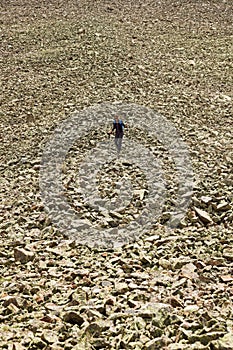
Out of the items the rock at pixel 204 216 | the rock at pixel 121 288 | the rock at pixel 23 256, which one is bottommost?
the rock at pixel 23 256

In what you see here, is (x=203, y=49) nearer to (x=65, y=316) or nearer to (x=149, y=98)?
(x=149, y=98)

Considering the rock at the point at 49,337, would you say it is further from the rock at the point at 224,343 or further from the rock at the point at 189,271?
the rock at the point at 189,271

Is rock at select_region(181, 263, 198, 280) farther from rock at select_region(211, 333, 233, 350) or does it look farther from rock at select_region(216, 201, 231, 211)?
rock at select_region(216, 201, 231, 211)

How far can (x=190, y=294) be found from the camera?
29.3ft

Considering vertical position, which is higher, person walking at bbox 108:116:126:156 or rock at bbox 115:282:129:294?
rock at bbox 115:282:129:294

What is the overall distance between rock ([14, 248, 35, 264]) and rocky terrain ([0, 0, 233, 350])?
0.10 ft

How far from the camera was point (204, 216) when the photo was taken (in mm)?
11570

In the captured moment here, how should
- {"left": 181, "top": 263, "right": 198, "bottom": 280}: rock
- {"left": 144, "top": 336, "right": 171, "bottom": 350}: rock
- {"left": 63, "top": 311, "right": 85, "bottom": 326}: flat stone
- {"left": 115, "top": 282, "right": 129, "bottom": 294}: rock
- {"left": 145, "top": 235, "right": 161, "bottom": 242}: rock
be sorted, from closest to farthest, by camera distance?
{"left": 144, "top": 336, "right": 171, "bottom": 350}: rock → {"left": 63, "top": 311, "right": 85, "bottom": 326}: flat stone → {"left": 115, "top": 282, "right": 129, "bottom": 294}: rock → {"left": 181, "top": 263, "right": 198, "bottom": 280}: rock → {"left": 145, "top": 235, "right": 161, "bottom": 242}: rock

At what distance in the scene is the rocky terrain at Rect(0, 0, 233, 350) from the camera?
816 centimetres

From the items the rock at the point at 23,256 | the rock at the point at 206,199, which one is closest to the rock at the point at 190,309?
the rock at the point at 23,256

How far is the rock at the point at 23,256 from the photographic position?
10609 mm

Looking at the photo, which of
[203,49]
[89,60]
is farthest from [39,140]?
[203,49]

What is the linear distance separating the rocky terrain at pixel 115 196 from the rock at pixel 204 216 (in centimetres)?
4

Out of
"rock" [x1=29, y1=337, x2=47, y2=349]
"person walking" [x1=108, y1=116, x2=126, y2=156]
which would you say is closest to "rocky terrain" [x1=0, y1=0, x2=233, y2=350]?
"rock" [x1=29, y1=337, x2=47, y2=349]
